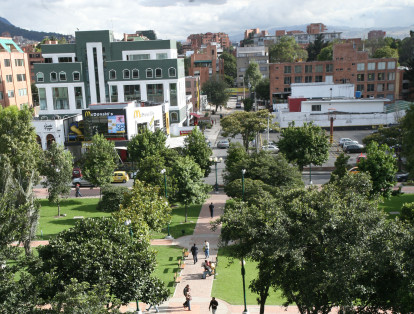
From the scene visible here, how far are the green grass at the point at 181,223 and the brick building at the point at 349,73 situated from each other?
5857 cm

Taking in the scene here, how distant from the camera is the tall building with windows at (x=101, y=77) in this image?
225 feet

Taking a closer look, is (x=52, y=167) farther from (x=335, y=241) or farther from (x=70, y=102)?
(x=70, y=102)

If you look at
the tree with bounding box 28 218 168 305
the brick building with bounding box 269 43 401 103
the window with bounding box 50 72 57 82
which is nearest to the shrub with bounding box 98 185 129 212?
the tree with bounding box 28 218 168 305

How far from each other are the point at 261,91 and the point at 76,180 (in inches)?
2417

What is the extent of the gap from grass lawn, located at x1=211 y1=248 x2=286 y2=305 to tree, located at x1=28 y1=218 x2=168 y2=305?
6476mm

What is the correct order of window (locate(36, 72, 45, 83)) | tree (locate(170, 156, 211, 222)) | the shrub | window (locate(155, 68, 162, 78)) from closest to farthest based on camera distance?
tree (locate(170, 156, 211, 222)) < the shrub < window (locate(36, 72, 45, 83)) < window (locate(155, 68, 162, 78))

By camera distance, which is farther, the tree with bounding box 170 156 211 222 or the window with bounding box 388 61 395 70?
the window with bounding box 388 61 395 70

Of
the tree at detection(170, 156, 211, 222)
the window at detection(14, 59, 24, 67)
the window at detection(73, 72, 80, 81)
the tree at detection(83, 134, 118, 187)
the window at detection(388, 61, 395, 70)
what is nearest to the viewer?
the tree at detection(170, 156, 211, 222)

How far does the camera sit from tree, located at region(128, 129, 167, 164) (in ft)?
150

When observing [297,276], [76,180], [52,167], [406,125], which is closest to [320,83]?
[406,125]

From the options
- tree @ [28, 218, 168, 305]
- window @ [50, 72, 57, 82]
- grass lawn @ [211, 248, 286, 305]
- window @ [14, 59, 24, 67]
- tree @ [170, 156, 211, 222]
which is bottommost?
grass lawn @ [211, 248, 286, 305]

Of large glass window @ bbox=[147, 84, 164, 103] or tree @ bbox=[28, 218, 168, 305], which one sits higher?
large glass window @ bbox=[147, 84, 164, 103]

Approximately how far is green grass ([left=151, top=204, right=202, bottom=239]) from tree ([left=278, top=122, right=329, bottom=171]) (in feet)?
35.5

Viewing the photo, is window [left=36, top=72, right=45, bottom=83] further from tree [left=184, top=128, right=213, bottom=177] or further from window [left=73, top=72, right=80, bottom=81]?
tree [left=184, top=128, right=213, bottom=177]
